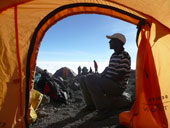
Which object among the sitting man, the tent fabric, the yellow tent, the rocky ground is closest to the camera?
the yellow tent

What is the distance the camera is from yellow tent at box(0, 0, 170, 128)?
2334mm

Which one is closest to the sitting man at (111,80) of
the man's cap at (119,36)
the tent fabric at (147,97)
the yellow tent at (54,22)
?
the man's cap at (119,36)

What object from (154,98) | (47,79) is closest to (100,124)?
(154,98)

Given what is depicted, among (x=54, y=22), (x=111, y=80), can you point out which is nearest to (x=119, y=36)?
(x=111, y=80)

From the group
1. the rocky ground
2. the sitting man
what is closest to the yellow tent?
the rocky ground

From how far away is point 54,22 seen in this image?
9.78 ft

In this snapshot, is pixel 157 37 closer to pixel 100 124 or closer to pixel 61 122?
pixel 100 124

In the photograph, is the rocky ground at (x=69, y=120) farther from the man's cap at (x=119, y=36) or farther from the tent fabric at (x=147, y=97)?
the man's cap at (x=119, y=36)

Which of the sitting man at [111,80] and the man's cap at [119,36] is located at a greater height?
the man's cap at [119,36]

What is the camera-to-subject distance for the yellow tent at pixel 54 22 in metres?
2.33

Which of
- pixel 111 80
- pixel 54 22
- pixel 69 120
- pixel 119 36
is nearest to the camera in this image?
pixel 54 22

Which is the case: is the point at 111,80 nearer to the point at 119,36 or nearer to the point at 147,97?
the point at 119,36

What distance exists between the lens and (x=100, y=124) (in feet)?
10.4

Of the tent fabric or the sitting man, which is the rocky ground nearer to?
the sitting man
